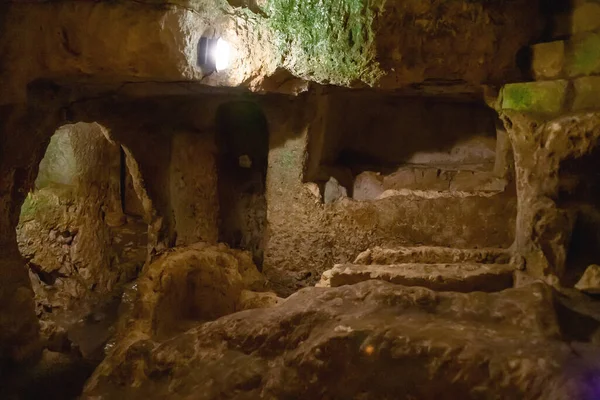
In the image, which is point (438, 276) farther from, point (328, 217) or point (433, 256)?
point (328, 217)

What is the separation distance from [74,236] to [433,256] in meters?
4.56

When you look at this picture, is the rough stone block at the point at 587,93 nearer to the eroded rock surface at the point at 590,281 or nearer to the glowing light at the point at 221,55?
the eroded rock surface at the point at 590,281

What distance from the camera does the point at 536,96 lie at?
3.95 meters

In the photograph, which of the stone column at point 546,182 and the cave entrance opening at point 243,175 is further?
the cave entrance opening at point 243,175

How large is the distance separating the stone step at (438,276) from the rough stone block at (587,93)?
1145 millimetres

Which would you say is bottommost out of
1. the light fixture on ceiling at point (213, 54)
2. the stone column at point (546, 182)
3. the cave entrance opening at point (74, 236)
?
the cave entrance opening at point (74, 236)

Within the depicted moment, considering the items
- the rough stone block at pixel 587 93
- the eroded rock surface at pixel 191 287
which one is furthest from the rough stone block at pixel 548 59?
the eroded rock surface at pixel 191 287

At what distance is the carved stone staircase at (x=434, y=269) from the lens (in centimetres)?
357

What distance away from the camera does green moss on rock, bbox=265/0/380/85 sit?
3.93 meters

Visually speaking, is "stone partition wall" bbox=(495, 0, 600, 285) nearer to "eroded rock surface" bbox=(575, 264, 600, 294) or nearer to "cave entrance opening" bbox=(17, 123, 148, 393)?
"eroded rock surface" bbox=(575, 264, 600, 294)

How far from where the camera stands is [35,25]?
140 inches

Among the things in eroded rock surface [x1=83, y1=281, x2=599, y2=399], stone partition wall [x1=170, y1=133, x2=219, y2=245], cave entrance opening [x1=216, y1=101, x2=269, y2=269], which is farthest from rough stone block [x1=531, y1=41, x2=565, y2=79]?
stone partition wall [x1=170, y1=133, x2=219, y2=245]

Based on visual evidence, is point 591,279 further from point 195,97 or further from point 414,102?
point 195,97

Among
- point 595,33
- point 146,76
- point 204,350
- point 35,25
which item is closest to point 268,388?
point 204,350
